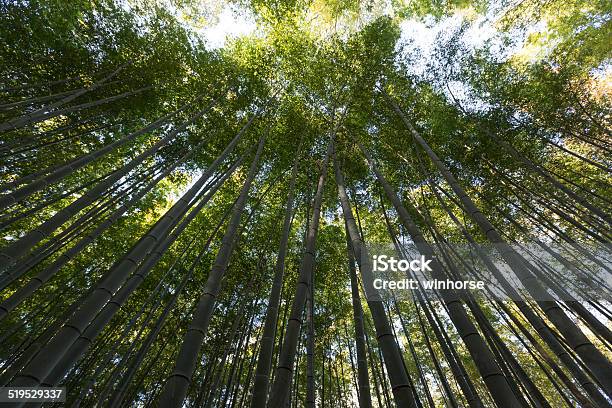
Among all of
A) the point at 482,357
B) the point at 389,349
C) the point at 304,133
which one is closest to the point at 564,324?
the point at 482,357

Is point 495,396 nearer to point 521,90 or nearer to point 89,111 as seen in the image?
point 521,90

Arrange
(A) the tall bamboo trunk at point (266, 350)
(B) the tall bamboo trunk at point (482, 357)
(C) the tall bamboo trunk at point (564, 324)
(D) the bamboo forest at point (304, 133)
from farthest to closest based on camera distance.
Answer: (D) the bamboo forest at point (304, 133), (A) the tall bamboo trunk at point (266, 350), (C) the tall bamboo trunk at point (564, 324), (B) the tall bamboo trunk at point (482, 357)

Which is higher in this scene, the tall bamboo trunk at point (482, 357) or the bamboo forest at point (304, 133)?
the bamboo forest at point (304, 133)

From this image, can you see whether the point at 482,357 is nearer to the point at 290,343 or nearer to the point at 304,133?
the point at 290,343

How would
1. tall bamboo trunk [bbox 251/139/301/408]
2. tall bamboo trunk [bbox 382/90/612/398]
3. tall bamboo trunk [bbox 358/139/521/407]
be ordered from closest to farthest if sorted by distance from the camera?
tall bamboo trunk [bbox 358/139/521/407] → tall bamboo trunk [bbox 382/90/612/398] → tall bamboo trunk [bbox 251/139/301/408]

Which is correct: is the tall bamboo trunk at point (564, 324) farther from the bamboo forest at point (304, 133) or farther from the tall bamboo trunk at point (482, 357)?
the bamboo forest at point (304, 133)

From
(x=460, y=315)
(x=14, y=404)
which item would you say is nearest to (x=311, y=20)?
(x=460, y=315)

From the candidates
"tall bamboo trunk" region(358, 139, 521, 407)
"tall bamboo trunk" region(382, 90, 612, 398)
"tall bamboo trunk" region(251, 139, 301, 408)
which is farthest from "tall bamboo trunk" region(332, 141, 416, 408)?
"tall bamboo trunk" region(382, 90, 612, 398)

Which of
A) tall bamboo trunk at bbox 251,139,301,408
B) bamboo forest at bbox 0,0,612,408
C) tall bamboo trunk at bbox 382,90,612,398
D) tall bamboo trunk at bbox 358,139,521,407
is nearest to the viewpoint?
tall bamboo trunk at bbox 358,139,521,407

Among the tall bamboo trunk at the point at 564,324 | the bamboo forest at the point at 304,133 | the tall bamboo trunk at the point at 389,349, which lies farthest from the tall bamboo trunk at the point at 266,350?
the bamboo forest at the point at 304,133

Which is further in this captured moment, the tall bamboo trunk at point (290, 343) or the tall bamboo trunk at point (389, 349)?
the tall bamboo trunk at point (290, 343)

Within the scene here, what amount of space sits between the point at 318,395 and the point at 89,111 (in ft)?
22.8

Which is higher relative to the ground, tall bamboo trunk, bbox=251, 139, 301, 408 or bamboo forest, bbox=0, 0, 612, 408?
bamboo forest, bbox=0, 0, 612, 408

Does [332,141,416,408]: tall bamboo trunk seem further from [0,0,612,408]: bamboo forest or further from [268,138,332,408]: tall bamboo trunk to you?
[0,0,612,408]: bamboo forest
